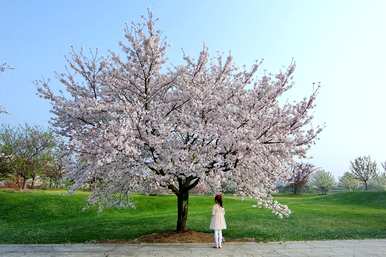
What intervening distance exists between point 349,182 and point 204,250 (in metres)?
76.2

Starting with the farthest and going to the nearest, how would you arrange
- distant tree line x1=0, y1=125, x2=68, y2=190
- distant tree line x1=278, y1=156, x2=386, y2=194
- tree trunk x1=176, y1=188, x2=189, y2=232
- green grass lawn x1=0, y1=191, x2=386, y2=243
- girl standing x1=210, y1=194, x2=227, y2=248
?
1. distant tree line x1=278, y1=156, x2=386, y2=194
2. distant tree line x1=0, y1=125, x2=68, y2=190
3. green grass lawn x1=0, y1=191, x2=386, y2=243
4. tree trunk x1=176, y1=188, x2=189, y2=232
5. girl standing x1=210, y1=194, x2=227, y2=248

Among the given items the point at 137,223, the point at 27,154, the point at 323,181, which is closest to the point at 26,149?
the point at 27,154

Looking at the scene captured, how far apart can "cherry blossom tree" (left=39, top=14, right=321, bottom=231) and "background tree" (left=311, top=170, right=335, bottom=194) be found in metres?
68.5

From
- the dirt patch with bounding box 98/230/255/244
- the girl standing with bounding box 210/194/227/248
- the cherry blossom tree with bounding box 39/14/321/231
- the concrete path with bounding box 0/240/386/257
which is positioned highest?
the cherry blossom tree with bounding box 39/14/321/231

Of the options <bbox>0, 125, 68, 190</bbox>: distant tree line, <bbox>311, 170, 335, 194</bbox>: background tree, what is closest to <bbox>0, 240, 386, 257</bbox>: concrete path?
<bbox>0, 125, 68, 190</bbox>: distant tree line

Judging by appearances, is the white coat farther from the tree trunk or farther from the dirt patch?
the tree trunk

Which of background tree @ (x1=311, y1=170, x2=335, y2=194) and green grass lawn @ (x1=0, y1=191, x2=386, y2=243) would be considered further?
background tree @ (x1=311, y1=170, x2=335, y2=194)

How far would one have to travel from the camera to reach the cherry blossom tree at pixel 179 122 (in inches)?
560

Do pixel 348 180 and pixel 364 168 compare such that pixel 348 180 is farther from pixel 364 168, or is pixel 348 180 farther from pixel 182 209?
pixel 182 209

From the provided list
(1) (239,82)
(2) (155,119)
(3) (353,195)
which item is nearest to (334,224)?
(1) (239,82)

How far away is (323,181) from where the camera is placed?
81562mm

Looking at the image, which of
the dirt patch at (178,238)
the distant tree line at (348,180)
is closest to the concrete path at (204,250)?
the dirt patch at (178,238)

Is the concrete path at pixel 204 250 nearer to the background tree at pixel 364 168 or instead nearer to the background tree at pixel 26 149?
the background tree at pixel 26 149

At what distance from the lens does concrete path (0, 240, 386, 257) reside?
43.7ft
